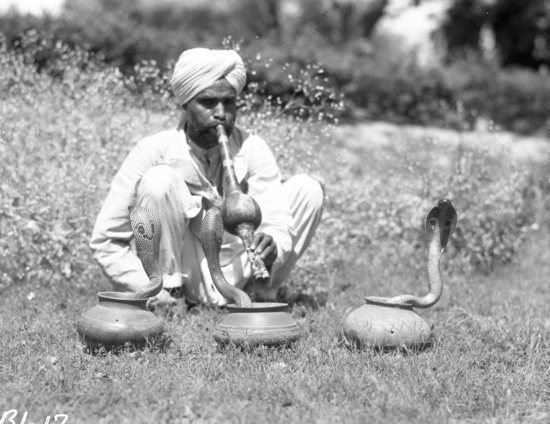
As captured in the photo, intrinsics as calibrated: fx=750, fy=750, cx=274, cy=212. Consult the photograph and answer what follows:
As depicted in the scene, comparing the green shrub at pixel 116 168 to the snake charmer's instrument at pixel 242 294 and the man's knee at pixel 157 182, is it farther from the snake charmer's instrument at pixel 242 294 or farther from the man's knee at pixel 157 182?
the snake charmer's instrument at pixel 242 294

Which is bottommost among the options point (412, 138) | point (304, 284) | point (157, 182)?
point (304, 284)

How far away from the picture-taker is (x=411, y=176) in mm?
6176

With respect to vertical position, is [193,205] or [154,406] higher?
[193,205]

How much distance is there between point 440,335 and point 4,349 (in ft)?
6.51

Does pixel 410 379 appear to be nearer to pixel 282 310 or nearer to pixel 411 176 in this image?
pixel 282 310

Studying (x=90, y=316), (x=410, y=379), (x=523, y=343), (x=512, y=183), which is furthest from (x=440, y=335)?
(x=512, y=183)

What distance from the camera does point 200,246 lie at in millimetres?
4020

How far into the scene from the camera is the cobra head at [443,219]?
3.33 meters

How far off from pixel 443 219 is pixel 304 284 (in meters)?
1.50

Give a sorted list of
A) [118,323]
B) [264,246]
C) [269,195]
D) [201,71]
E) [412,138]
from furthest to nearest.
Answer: [412,138]
[269,195]
[201,71]
[264,246]
[118,323]

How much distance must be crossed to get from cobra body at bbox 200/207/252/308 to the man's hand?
0.19m

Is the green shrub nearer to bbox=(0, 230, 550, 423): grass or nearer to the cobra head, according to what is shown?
bbox=(0, 230, 550, 423): grass

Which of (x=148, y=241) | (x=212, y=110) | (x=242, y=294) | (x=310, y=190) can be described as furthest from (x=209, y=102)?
(x=242, y=294)

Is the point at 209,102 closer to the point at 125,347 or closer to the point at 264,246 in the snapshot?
the point at 264,246
